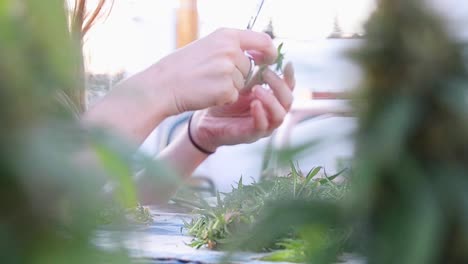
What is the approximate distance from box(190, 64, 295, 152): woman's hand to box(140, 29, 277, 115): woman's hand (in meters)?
0.07

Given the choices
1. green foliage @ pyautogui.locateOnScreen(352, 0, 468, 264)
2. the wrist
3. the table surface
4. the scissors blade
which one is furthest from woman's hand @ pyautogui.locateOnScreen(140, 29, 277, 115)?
green foliage @ pyautogui.locateOnScreen(352, 0, 468, 264)

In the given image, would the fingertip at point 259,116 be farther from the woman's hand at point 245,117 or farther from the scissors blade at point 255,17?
the scissors blade at point 255,17

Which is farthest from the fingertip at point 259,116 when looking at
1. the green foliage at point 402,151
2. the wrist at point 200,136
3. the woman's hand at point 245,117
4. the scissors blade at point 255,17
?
the green foliage at point 402,151

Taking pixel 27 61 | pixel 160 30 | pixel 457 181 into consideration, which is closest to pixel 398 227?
pixel 457 181

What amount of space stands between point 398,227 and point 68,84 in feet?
0.39

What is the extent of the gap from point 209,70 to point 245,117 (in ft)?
0.85

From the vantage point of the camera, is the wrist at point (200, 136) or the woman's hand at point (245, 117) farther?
the wrist at point (200, 136)

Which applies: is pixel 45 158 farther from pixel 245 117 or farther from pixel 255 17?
pixel 245 117

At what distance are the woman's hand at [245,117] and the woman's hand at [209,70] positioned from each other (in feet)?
0.22

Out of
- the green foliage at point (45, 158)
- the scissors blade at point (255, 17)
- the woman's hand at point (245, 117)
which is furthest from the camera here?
the woman's hand at point (245, 117)

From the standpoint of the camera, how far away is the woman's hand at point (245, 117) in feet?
4.62

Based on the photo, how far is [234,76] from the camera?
137 centimetres

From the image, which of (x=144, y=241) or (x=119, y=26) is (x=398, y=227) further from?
(x=119, y=26)

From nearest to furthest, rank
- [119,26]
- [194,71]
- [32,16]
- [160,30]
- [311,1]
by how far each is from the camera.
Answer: [32,16], [311,1], [194,71], [119,26], [160,30]
